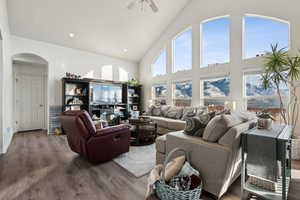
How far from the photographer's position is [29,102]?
524 centimetres

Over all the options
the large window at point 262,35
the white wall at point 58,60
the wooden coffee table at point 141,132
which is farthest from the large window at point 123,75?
the large window at point 262,35

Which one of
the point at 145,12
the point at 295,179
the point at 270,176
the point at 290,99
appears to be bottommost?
the point at 295,179

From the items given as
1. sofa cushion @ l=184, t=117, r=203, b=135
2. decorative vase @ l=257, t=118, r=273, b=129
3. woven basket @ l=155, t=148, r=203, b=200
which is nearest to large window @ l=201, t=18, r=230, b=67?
decorative vase @ l=257, t=118, r=273, b=129

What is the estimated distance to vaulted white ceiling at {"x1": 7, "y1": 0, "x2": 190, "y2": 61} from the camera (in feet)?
12.4

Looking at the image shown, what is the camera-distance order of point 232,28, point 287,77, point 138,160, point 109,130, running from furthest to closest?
point 232,28 → point 287,77 → point 138,160 → point 109,130

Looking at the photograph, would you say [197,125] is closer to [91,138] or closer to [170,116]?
[91,138]

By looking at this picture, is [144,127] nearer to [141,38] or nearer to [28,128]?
A: [141,38]

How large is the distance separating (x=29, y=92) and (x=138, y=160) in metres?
5.03

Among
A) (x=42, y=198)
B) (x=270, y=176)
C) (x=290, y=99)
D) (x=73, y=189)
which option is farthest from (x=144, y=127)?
(x=290, y=99)

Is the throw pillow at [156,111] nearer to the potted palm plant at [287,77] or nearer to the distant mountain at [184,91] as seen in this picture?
the distant mountain at [184,91]

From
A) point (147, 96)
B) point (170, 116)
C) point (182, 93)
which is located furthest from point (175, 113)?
point (147, 96)

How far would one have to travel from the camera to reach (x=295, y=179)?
211 cm

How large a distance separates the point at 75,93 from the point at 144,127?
9.52 ft

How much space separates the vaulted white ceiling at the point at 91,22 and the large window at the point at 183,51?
0.76m
